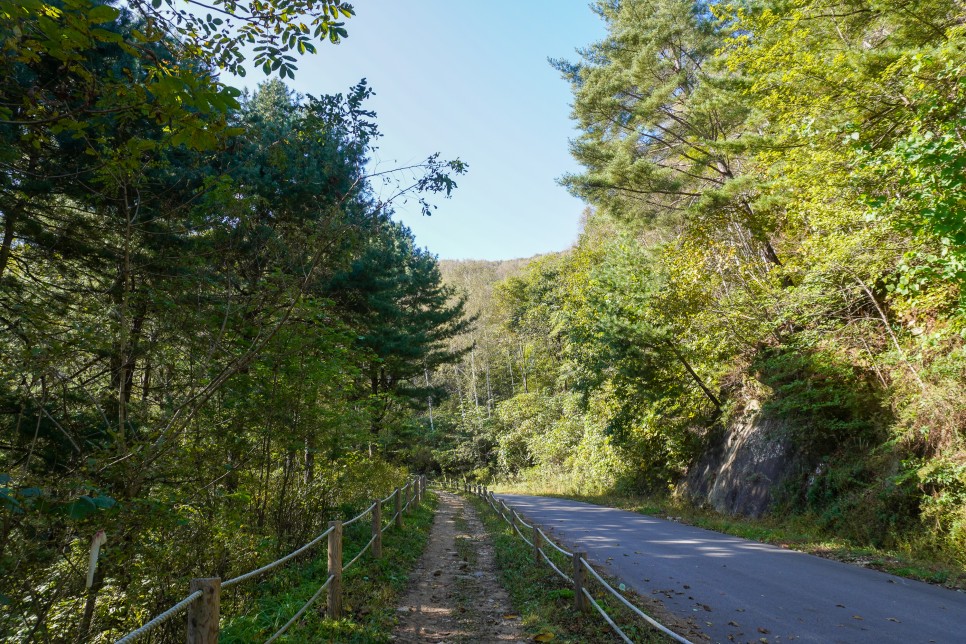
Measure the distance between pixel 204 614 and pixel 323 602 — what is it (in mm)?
3384

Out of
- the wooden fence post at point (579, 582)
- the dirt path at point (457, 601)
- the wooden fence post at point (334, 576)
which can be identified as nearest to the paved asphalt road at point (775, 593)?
the wooden fence post at point (579, 582)

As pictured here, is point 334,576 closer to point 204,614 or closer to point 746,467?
point 204,614

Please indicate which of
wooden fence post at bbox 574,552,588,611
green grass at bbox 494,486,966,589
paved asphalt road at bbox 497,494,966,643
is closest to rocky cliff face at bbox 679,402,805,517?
green grass at bbox 494,486,966,589

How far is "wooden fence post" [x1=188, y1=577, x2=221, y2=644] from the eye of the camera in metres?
2.88

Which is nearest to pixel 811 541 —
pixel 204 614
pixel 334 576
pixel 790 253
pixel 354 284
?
pixel 790 253

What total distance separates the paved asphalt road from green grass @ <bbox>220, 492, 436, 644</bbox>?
316 centimetres

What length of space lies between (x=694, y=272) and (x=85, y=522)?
15495 millimetres

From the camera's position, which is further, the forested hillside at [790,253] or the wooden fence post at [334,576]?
the forested hillside at [790,253]

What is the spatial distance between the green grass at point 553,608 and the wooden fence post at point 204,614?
11.3 feet

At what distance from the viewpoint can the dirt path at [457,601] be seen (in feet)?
18.5

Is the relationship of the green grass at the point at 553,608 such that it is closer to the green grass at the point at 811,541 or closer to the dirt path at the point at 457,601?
the dirt path at the point at 457,601

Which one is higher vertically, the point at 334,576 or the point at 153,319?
the point at 153,319

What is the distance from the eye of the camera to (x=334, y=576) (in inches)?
224

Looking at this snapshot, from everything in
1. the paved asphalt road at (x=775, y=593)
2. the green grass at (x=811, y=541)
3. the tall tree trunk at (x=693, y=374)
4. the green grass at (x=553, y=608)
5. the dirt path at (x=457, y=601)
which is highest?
the tall tree trunk at (x=693, y=374)
